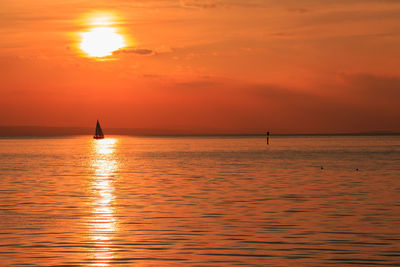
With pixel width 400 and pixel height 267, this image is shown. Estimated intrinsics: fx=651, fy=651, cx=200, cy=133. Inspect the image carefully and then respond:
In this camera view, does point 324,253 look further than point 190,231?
No

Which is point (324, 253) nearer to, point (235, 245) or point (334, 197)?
point (235, 245)

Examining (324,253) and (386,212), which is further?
(386,212)

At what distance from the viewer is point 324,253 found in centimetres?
2422

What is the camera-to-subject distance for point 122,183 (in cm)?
6131

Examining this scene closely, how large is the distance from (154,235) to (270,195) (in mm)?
19758

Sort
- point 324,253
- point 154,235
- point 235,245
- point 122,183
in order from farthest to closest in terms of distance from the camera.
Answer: point 122,183, point 154,235, point 235,245, point 324,253

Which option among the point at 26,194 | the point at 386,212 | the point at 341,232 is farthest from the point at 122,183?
the point at 341,232

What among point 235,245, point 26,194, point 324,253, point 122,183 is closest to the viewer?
point 324,253

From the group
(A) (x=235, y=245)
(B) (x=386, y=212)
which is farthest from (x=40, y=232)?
(B) (x=386, y=212)

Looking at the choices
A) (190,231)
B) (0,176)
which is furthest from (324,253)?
(0,176)

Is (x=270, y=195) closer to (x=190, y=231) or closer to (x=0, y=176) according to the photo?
(x=190, y=231)

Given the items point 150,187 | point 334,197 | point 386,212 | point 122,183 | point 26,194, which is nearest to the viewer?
point 386,212

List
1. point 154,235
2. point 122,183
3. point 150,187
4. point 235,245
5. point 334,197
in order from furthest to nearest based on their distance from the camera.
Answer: point 122,183 < point 150,187 < point 334,197 < point 154,235 < point 235,245

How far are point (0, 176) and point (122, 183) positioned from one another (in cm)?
1762
